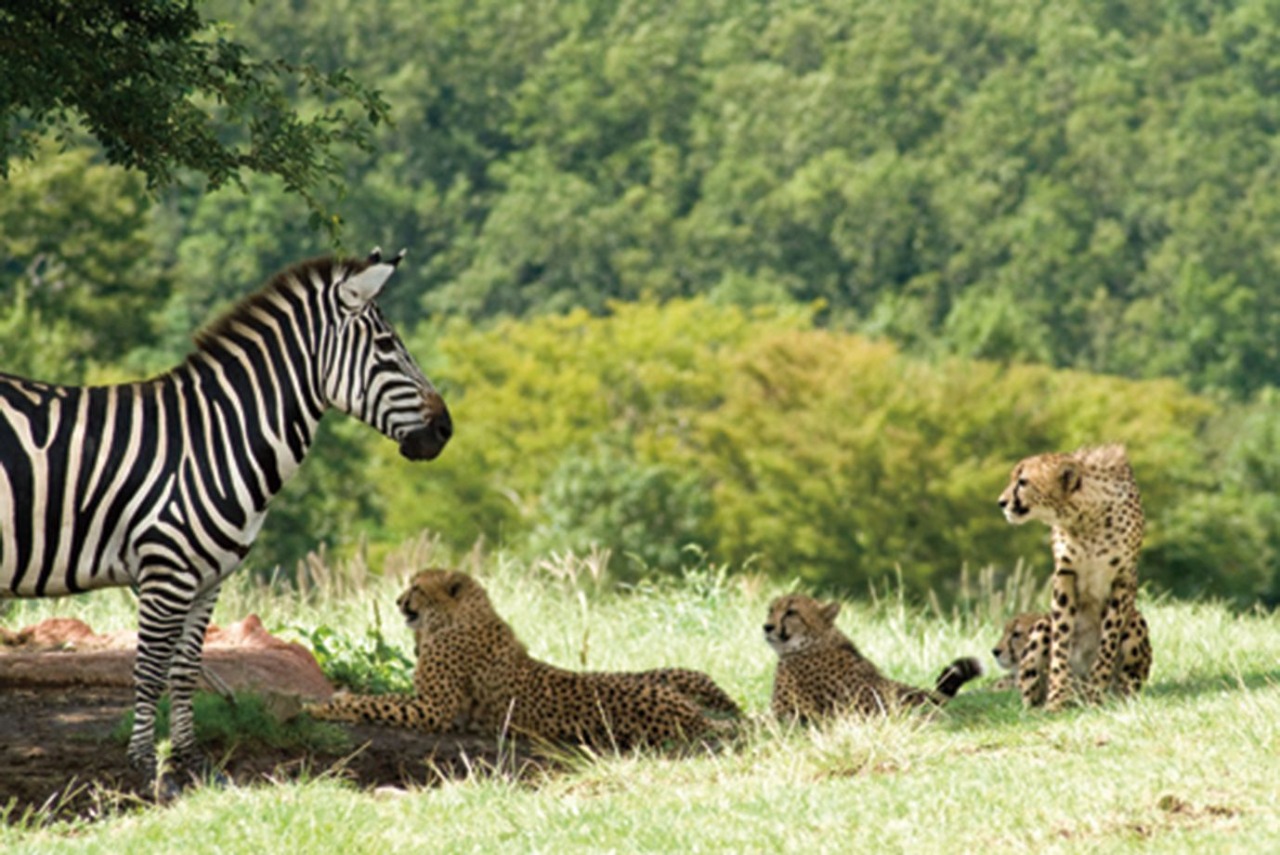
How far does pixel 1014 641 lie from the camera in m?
11.0

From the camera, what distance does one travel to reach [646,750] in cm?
989

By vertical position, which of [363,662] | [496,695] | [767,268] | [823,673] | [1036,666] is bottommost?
[767,268]

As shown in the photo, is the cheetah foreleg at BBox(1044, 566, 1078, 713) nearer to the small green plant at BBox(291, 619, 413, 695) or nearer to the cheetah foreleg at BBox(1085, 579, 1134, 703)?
the cheetah foreleg at BBox(1085, 579, 1134, 703)

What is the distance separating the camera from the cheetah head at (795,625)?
10359 millimetres

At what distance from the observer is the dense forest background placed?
51875 millimetres

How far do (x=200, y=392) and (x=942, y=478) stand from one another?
4514 cm

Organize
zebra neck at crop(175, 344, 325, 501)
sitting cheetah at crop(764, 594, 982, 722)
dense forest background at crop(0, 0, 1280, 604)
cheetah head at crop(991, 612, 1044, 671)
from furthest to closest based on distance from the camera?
dense forest background at crop(0, 0, 1280, 604), cheetah head at crop(991, 612, 1044, 671), sitting cheetah at crop(764, 594, 982, 722), zebra neck at crop(175, 344, 325, 501)

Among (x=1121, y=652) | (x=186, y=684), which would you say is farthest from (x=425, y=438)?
(x=1121, y=652)

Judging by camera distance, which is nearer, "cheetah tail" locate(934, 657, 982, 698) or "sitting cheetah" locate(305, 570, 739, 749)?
"sitting cheetah" locate(305, 570, 739, 749)

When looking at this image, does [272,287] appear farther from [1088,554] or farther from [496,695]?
[1088,554]

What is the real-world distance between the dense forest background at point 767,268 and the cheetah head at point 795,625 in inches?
632

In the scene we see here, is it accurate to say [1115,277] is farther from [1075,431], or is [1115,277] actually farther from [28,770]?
[28,770]

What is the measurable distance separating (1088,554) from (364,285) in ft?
10.7

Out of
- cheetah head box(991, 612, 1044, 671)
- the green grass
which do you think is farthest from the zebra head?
cheetah head box(991, 612, 1044, 671)
